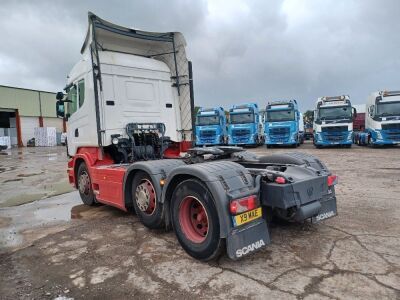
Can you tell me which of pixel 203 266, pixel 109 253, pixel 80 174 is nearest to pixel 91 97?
pixel 80 174

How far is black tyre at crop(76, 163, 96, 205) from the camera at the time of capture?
681 centimetres

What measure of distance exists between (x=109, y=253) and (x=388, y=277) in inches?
128

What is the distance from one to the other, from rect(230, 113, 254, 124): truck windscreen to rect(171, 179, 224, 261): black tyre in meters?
21.7

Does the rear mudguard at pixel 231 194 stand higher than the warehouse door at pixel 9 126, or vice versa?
the warehouse door at pixel 9 126

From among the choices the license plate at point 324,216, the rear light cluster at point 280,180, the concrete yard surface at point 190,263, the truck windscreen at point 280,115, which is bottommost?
the concrete yard surface at point 190,263

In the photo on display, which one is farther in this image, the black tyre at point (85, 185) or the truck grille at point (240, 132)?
the truck grille at point (240, 132)

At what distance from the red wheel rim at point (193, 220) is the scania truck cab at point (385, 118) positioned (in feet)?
62.1

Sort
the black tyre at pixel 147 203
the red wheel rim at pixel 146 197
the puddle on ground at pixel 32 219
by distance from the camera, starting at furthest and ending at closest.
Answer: the puddle on ground at pixel 32 219 < the red wheel rim at pixel 146 197 < the black tyre at pixel 147 203

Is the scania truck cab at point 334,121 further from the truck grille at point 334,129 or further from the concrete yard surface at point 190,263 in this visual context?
the concrete yard surface at point 190,263

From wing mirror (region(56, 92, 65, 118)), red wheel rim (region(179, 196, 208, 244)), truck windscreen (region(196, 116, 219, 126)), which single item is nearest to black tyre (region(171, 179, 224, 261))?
red wheel rim (region(179, 196, 208, 244))

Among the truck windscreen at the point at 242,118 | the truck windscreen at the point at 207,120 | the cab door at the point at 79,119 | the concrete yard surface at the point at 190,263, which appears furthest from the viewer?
the truck windscreen at the point at 207,120

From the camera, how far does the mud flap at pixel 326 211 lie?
4.35 metres

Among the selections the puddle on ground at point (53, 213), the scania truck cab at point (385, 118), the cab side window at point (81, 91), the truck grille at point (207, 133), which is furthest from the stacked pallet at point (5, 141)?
the scania truck cab at point (385, 118)

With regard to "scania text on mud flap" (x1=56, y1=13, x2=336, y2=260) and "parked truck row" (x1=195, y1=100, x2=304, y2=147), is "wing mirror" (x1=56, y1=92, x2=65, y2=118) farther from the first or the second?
"parked truck row" (x1=195, y1=100, x2=304, y2=147)
